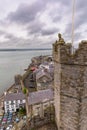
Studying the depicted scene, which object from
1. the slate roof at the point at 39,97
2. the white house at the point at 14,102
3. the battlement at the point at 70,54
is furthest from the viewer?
the white house at the point at 14,102

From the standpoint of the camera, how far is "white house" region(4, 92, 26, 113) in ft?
114

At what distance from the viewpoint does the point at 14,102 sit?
34.7 m

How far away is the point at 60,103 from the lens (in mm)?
7082

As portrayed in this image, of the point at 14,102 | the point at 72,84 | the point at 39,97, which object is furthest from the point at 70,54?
the point at 14,102

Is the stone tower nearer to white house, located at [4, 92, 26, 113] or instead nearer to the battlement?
the battlement

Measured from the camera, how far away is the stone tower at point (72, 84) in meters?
6.41

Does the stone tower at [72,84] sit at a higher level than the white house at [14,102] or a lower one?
higher

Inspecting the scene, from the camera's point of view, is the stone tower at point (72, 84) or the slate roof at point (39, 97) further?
the slate roof at point (39, 97)

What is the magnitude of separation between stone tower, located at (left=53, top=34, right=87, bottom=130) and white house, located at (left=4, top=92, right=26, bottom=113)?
2846 centimetres

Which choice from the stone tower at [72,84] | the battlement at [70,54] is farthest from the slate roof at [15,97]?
the battlement at [70,54]

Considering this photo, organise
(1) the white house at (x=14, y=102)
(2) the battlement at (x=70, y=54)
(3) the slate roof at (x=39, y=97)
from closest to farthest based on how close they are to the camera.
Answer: (2) the battlement at (x=70, y=54), (3) the slate roof at (x=39, y=97), (1) the white house at (x=14, y=102)

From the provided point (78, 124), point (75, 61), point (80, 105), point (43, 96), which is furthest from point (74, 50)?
point (43, 96)

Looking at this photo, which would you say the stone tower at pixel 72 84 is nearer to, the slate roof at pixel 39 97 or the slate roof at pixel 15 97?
the slate roof at pixel 39 97

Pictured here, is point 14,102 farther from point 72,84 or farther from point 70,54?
point 70,54
